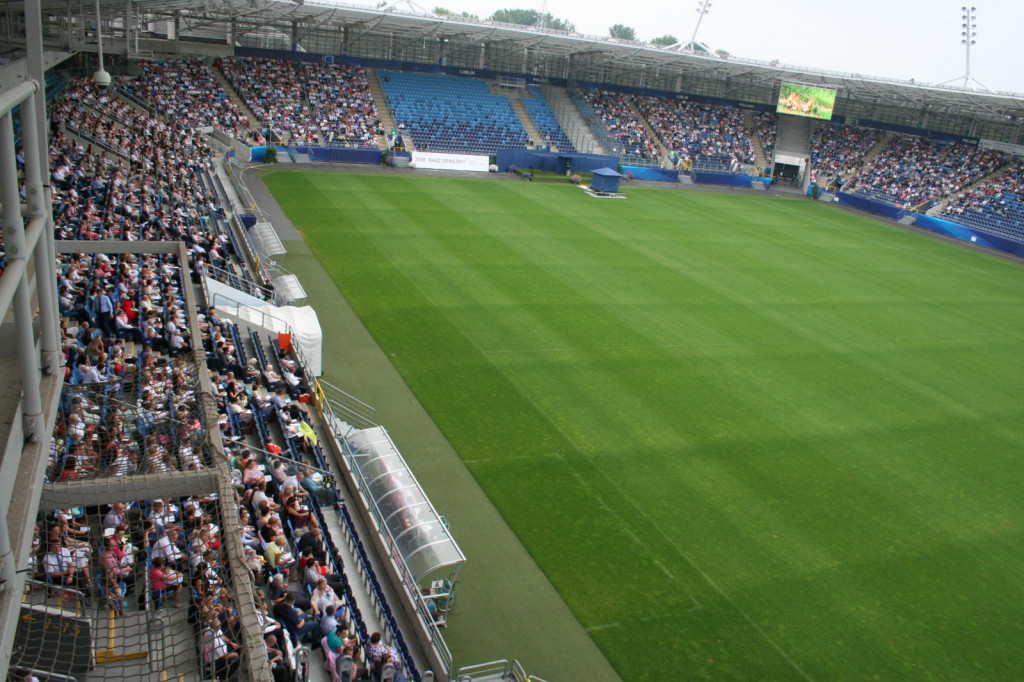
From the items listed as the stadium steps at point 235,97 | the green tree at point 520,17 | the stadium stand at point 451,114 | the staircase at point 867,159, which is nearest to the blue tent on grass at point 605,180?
the stadium stand at point 451,114

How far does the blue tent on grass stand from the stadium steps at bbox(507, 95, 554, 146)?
38.1 ft

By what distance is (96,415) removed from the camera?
7.41 m

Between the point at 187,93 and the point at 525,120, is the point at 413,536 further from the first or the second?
the point at 525,120

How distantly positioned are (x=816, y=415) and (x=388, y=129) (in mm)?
40204

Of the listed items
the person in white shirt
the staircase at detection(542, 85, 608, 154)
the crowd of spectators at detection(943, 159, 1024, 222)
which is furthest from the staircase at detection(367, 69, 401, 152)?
the person in white shirt

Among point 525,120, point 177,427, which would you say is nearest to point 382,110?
point 525,120

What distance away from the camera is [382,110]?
55094 millimetres

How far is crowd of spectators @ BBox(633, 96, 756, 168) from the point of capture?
62625 millimetres

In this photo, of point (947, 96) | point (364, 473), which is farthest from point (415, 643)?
point (947, 96)

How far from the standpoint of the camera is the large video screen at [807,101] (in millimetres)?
60344

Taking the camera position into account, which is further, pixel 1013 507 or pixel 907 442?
pixel 907 442

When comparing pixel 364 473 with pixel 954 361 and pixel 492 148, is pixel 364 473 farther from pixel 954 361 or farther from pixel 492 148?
pixel 492 148

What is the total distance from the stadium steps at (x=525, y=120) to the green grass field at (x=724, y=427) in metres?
23.5

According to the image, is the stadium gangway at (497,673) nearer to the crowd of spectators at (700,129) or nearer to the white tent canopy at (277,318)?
the white tent canopy at (277,318)
